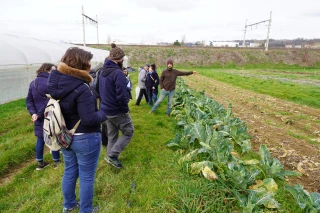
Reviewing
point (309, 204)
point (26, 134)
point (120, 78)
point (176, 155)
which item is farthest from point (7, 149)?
point (309, 204)

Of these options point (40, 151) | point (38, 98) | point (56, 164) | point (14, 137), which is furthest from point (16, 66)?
point (56, 164)

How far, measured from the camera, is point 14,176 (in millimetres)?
3963

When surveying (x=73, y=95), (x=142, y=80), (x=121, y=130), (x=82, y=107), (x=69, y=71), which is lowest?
(x=121, y=130)

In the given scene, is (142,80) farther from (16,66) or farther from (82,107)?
(82,107)

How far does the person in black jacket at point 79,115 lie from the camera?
7.39 ft

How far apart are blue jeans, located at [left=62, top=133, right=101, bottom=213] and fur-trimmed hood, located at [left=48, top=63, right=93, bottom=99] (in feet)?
1.72

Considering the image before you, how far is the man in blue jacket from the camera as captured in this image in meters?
3.50

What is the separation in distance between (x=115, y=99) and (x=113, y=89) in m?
0.17

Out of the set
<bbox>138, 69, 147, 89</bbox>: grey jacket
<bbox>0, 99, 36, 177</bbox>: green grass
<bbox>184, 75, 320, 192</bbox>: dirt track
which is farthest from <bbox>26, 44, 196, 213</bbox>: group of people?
<bbox>138, 69, 147, 89</bbox>: grey jacket

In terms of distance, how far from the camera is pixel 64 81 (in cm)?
223

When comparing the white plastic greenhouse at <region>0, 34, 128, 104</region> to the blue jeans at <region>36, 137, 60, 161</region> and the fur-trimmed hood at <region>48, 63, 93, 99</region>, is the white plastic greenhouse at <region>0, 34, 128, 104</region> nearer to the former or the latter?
the blue jeans at <region>36, 137, 60, 161</region>

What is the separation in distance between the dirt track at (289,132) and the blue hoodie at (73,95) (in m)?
3.58

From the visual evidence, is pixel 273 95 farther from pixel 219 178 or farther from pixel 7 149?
pixel 7 149

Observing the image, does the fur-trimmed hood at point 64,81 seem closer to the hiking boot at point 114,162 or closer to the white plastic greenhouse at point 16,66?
the hiking boot at point 114,162
